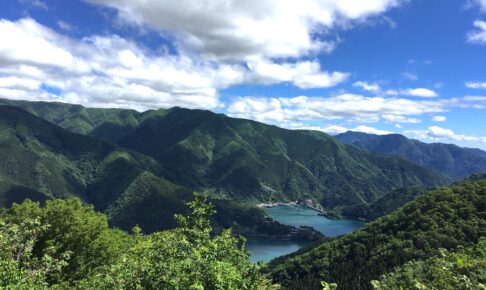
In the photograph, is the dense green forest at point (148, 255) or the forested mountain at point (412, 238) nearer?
the dense green forest at point (148, 255)

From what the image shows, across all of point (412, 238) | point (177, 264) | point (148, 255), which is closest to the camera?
point (177, 264)

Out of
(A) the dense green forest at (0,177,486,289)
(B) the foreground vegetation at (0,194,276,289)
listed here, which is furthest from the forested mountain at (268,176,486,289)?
(B) the foreground vegetation at (0,194,276,289)

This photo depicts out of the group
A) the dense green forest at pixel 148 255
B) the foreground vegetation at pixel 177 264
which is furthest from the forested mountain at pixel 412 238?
the foreground vegetation at pixel 177 264

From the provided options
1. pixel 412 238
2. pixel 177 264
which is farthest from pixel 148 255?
pixel 412 238

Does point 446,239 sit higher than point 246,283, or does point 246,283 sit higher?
point 246,283

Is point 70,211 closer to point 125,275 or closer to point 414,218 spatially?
point 125,275

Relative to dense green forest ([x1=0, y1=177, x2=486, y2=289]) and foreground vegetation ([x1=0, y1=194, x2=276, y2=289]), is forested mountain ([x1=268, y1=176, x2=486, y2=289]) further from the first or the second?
foreground vegetation ([x1=0, y1=194, x2=276, y2=289])

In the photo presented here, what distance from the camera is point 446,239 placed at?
506 ft

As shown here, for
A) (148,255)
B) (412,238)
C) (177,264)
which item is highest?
(177,264)

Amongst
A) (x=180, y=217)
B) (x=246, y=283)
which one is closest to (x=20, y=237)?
(x=180, y=217)

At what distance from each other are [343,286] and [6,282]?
170017 mm

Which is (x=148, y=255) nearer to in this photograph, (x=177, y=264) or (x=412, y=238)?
(x=177, y=264)

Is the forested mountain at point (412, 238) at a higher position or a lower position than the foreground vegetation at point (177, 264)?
lower

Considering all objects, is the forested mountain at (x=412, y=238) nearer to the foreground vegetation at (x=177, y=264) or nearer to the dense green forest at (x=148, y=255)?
the dense green forest at (x=148, y=255)
